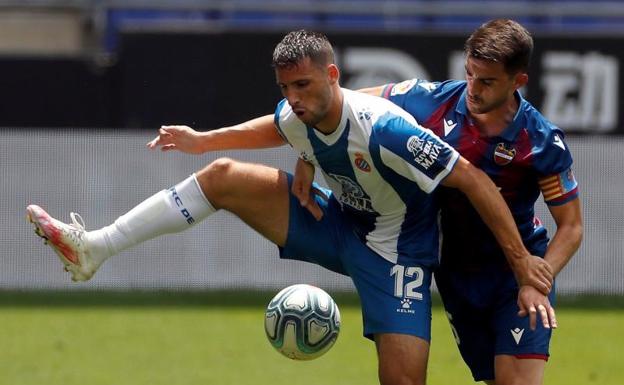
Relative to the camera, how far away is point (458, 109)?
634cm

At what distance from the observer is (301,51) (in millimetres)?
6012

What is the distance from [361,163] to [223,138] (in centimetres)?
79

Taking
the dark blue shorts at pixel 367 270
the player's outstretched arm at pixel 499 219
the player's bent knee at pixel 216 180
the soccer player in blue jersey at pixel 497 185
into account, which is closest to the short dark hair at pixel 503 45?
the soccer player in blue jersey at pixel 497 185

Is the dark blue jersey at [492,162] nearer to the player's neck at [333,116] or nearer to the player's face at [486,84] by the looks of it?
the player's face at [486,84]

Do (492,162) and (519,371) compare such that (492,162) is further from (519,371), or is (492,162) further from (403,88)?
(519,371)

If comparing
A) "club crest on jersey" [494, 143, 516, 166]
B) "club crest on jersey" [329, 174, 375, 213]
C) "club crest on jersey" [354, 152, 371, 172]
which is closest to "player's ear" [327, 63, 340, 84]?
"club crest on jersey" [354, 152, 371, 172]

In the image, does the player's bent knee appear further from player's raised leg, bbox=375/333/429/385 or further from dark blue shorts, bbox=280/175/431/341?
player's raised leg, bbox=375/333/429/385

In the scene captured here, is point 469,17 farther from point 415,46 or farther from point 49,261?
point 49,261

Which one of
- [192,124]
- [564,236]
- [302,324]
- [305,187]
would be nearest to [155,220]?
[305,187]

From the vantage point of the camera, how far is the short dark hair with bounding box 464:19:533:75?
5.94 metres

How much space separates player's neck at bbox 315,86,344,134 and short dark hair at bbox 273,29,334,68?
0.17 m

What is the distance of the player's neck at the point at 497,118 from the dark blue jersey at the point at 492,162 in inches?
1.0

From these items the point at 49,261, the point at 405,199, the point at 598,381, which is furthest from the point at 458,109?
the point at 49,261

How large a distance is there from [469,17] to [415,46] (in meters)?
4.15
